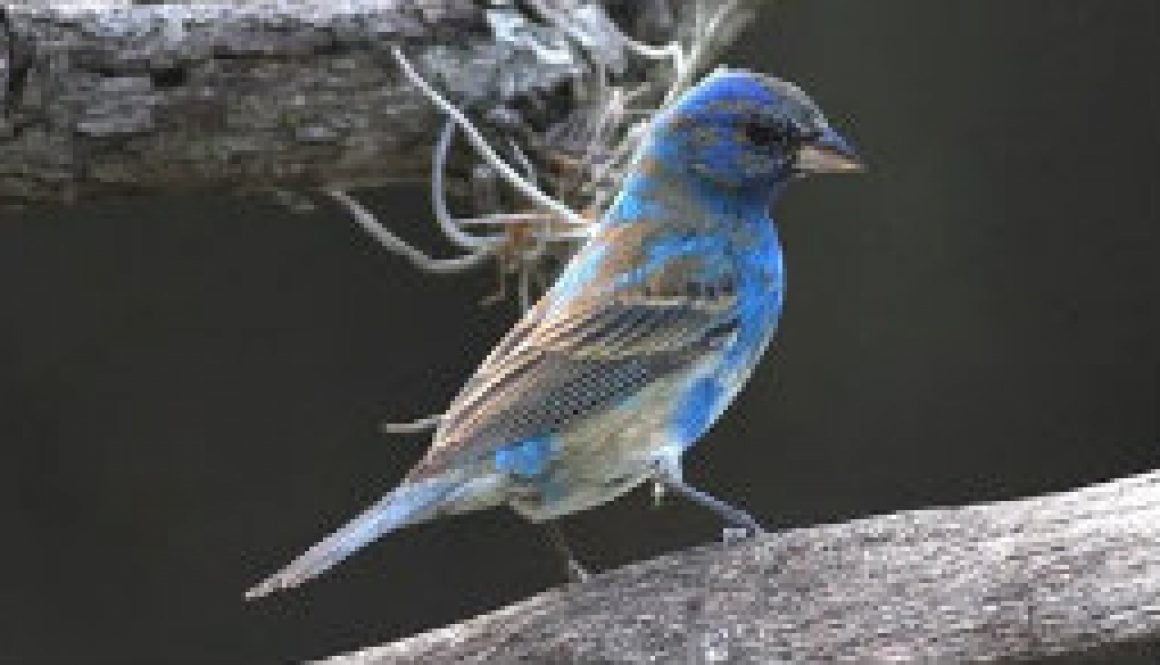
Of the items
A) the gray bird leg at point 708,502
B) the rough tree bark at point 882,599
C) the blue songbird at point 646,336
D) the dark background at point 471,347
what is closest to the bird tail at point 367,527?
the blue songbird at point 646,336

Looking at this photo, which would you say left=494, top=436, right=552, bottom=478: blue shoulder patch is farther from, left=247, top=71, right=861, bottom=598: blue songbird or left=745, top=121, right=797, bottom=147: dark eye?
left=745, top=121, right=797, bottom=147: dark eye

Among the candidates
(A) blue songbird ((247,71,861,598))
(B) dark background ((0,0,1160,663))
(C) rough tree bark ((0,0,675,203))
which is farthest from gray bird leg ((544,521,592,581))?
(B) dark background ((0,0,1160,663))

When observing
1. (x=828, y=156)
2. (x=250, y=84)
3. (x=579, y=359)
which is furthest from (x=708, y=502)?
(x=250, y=84)

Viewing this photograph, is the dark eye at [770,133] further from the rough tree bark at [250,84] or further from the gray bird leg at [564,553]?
the gray bird leg at [564,553]

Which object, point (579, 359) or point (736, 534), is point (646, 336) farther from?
point (736, 534)

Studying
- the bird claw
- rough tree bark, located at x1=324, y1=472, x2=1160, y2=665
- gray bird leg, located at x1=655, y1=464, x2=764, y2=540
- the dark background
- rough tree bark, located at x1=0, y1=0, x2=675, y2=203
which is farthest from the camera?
the dark background

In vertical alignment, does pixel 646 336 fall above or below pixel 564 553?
above
